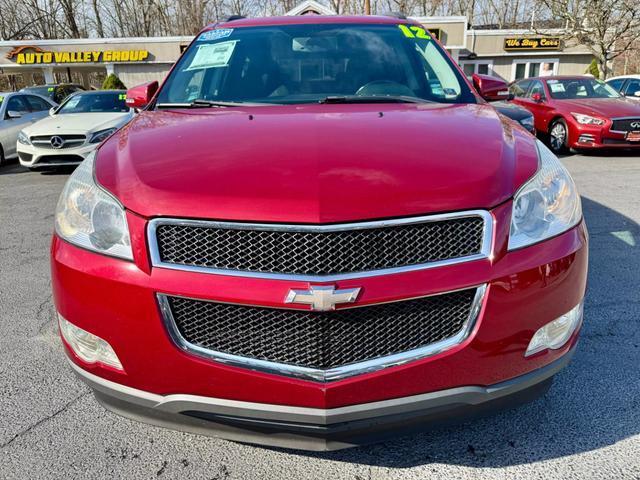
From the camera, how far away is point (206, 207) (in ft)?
4.88

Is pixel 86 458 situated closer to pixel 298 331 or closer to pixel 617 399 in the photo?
pixel 298 331

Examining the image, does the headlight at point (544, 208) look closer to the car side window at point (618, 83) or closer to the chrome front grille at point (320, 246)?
the chrome front grille at point (320, 246)

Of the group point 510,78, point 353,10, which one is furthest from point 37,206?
point 353,10

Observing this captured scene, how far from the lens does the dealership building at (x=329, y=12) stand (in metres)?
27.9

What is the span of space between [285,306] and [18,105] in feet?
36.7

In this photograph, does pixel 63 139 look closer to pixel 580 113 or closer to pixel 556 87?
pixel 580 113

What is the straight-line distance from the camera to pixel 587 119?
9.07m

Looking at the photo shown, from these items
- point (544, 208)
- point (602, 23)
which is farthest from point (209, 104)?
point (602, 23)

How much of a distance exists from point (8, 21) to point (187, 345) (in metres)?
50.5

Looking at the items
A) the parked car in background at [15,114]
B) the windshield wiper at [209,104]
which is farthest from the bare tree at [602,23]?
the windshield wiper at [209,104]

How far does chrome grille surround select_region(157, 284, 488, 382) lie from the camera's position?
1505 millimetres

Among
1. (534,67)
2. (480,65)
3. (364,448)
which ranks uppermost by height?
(364,448)

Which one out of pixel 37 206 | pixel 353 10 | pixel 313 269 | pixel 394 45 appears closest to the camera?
pixel 313 269

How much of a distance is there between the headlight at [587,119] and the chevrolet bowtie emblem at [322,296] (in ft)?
30.3
